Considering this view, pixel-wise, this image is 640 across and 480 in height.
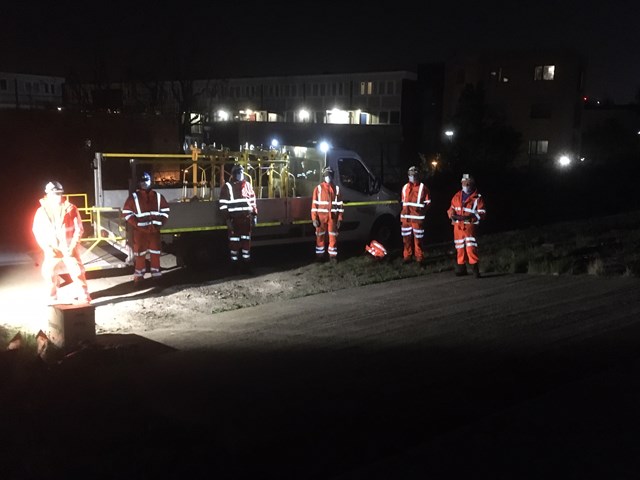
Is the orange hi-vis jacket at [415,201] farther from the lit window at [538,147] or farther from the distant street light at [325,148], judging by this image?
the lit window at [538,147]

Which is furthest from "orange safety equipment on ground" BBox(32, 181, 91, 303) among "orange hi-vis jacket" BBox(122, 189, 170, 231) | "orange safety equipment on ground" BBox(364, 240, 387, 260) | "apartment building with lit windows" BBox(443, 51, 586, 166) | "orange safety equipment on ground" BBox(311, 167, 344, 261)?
"apartment building with lit windows" BBox(443, 51, 586, 166)

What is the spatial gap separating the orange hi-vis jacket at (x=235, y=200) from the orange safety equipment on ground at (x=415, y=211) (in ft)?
10.8

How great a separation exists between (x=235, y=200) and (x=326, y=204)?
1986 mm

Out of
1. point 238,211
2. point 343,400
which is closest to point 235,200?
point 238,211

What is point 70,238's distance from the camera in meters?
10.8

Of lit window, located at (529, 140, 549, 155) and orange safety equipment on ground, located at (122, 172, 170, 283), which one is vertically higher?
lit window, located at (529, 140, 549, 155)

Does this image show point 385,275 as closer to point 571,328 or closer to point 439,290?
point 439,290

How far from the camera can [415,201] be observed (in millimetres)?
14516

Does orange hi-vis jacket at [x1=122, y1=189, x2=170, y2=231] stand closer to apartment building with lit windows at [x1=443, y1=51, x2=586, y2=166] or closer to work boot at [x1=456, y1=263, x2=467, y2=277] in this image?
work boot at [x1=456, y1=263, x2=467, y2=277]

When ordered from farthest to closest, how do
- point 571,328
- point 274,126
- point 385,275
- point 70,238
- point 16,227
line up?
point 274,126 < point 16,227 < point 385,275 < point 70,238 < point 571,328

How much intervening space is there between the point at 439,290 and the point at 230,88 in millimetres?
72832

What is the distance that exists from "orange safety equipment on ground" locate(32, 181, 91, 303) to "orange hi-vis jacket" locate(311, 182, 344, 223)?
522cm

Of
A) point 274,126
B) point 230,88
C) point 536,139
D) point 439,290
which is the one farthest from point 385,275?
point 230,88

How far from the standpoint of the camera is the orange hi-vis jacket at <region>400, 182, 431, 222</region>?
14.5 m
